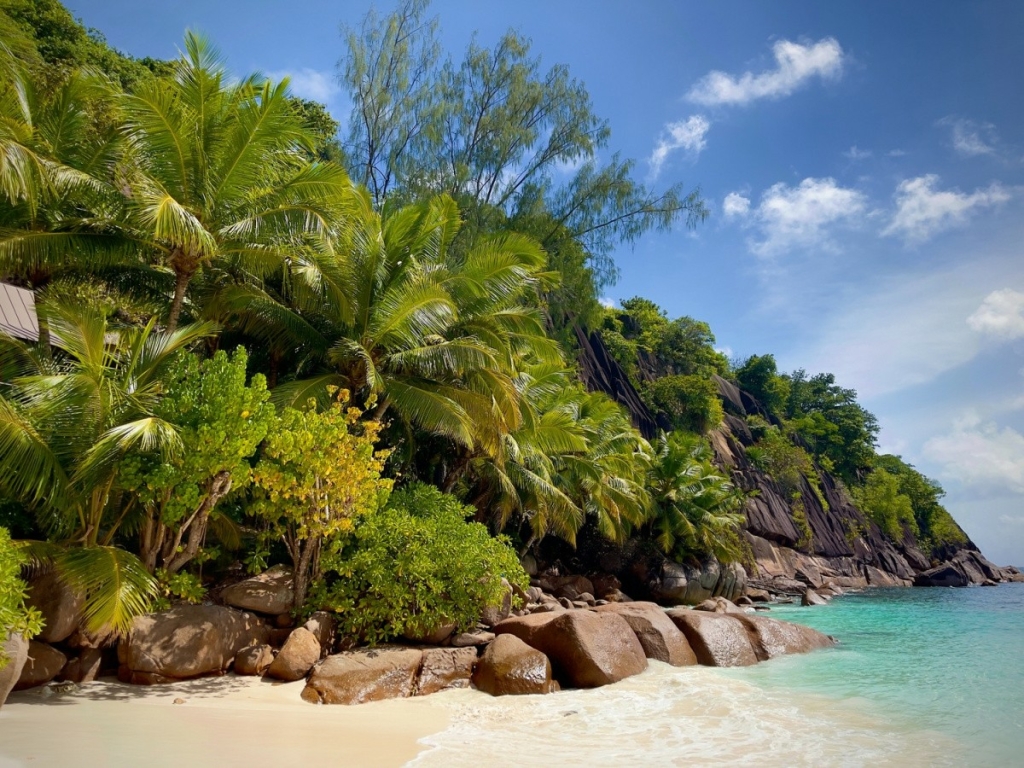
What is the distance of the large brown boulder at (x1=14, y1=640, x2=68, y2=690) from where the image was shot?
24.0ft

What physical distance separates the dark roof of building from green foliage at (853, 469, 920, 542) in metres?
57.7

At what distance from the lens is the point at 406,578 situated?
10.0 m

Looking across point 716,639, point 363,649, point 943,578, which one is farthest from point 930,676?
point 943,578

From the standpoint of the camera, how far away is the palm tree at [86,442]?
727 centimetres

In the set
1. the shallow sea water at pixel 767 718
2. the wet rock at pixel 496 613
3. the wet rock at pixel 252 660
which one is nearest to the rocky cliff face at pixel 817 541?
the shallow sea water at pixel 767 718

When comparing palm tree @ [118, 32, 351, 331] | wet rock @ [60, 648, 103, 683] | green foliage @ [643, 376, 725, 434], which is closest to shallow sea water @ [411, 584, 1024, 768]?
wet rock @ [60, 648, 103, 683]

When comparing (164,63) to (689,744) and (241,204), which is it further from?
(689,744)

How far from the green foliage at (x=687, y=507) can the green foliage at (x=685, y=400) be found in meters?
13.9

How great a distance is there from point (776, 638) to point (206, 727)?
1089cm

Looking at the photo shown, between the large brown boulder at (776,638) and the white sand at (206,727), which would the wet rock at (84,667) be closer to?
the white sand at (206,727)

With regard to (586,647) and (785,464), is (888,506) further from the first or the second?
(586,647)

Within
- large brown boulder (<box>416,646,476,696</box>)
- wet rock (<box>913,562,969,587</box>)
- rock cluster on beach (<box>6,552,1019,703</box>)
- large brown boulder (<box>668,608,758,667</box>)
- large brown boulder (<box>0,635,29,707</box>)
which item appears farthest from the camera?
wet rock (<box>913,562,969,587</box>)

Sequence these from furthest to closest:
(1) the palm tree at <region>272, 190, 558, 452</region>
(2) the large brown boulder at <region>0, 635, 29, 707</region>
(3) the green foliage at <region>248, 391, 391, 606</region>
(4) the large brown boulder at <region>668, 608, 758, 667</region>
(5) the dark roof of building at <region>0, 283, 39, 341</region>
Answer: (1) the palm tree at <region>272, 190, 558, 452</region> → (4) the large brown boulder at <region>668, 608, 758, 667</region> → (5) the dark roof of building at <region>0, 283, 39, 341</region> → (3) the green foliage at <region>248, 391, 391, 606</region> → (2) the large brown boulder at <region>0, 635, 29, 707</region>

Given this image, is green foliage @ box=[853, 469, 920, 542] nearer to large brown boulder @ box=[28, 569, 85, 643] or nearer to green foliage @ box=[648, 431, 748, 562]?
green foliage @ box=[648, 431, 748, 562]
